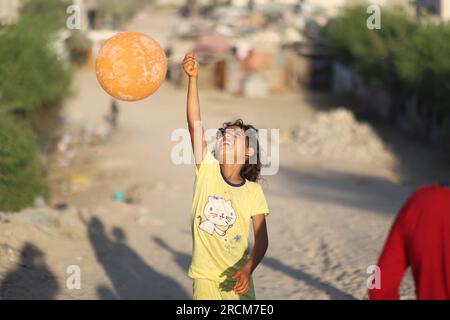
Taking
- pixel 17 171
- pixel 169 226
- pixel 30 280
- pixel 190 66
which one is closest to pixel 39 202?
pixel 17 171

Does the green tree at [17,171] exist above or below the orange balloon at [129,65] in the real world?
below

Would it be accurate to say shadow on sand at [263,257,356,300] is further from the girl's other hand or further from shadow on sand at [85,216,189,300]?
the girl's other hand

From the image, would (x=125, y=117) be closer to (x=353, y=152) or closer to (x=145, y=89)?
(x=353, y=152)

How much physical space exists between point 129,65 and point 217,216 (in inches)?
41.4

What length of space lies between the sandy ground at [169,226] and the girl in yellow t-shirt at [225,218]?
324cm

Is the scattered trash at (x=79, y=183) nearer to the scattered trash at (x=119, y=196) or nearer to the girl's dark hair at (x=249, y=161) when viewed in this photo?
the scattered trash at (x=119, y=196)

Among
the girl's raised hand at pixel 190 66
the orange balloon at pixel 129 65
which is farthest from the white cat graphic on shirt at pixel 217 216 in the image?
the orange balloon at pixel 129 65

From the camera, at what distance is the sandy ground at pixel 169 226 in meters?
7.69

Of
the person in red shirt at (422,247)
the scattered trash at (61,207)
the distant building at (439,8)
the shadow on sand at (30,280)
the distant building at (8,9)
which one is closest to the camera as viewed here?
the person in red shirt at (422,247)

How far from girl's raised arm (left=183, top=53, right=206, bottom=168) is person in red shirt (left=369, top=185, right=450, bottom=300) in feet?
4.22

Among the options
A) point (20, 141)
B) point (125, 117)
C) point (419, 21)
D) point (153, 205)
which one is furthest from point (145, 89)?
point (419, 21)

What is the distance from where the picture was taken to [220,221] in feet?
12.7

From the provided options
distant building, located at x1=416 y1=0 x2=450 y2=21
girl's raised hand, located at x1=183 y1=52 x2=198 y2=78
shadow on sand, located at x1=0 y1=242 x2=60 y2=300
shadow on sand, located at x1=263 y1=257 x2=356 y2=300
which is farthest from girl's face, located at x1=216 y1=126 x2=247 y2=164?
distant building, located at x1=416 y1=0 x2=450 y2=21

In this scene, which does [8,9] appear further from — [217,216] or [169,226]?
[217,216]
